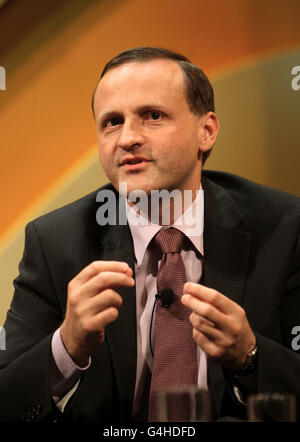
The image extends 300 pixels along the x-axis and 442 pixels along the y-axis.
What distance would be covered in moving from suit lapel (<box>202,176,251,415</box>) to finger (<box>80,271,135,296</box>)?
0.43m

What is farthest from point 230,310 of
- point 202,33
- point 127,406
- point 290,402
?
point 202,33

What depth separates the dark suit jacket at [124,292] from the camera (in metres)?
1.53

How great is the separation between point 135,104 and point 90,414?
0.87 meters

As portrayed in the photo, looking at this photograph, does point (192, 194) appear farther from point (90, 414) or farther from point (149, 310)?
point (90, 414)

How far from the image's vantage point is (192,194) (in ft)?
6.15

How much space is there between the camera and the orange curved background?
2143 millimetres

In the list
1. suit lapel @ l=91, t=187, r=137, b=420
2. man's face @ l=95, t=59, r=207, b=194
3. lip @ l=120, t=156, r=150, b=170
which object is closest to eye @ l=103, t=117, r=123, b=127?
man's face @ l=95, t=59, r=207, b=194

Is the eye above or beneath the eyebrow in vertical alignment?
beneath

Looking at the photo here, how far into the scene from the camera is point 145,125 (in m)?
1.71

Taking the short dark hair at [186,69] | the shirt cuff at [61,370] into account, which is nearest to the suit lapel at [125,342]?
the shirt cuff at [61,370]

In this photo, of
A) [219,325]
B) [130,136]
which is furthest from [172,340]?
[130,136]

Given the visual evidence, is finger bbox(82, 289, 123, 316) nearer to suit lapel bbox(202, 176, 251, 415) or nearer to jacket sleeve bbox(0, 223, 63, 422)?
jacket sleeve bbox(0, 223, 63, 422)

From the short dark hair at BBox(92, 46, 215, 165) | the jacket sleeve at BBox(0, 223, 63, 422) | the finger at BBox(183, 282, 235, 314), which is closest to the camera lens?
the finger at BBox(183, 282, 235, 314)

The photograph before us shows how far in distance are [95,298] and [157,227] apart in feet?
1.50
